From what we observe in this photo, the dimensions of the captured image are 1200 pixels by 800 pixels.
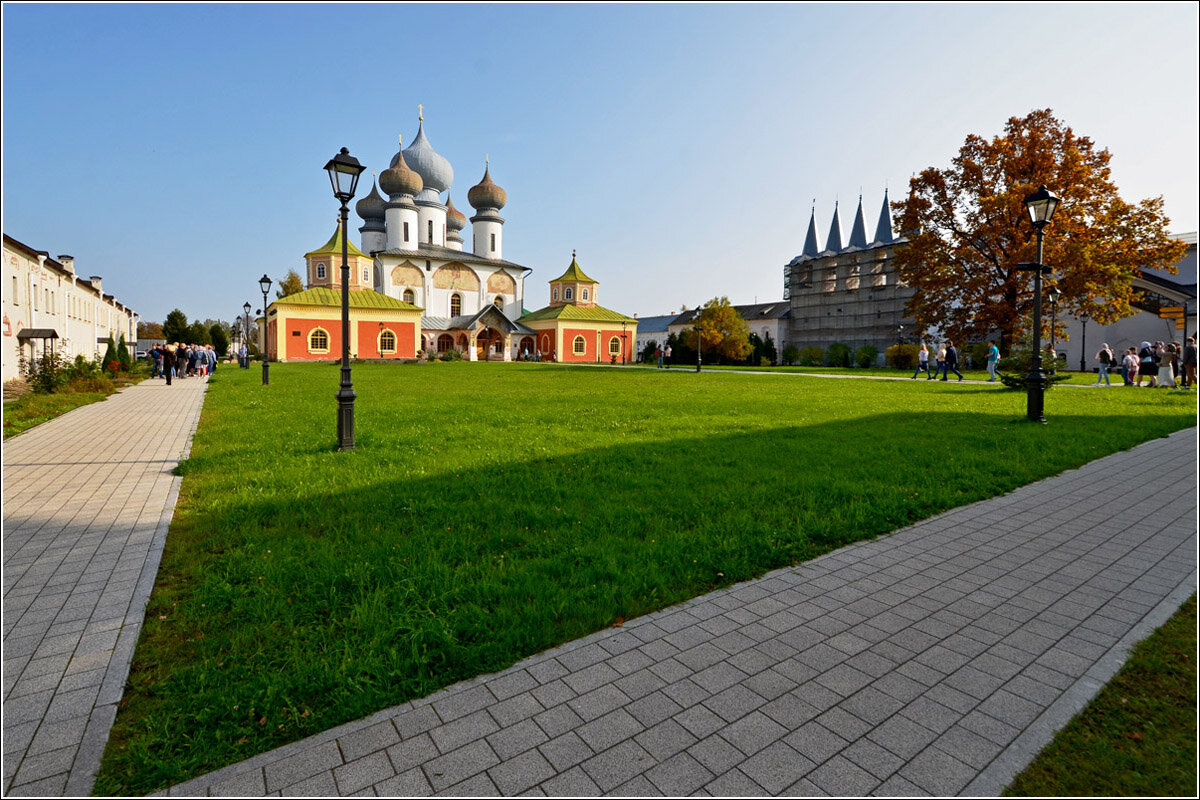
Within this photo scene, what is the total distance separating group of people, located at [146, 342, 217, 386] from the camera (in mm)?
25116

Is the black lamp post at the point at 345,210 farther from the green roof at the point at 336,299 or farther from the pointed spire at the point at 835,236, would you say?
the pointed spire at the point at 835,236

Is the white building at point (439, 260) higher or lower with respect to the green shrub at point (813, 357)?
higher

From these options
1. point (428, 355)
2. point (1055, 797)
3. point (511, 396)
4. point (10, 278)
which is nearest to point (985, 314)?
point (511, 396)

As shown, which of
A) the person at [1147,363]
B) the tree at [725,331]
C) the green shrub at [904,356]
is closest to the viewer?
the person at [1147,363]

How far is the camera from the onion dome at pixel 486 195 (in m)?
68.4

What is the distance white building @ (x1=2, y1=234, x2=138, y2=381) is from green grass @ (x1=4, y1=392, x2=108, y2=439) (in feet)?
29.2

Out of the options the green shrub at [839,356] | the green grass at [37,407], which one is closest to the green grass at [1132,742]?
the green grass at [37,407]

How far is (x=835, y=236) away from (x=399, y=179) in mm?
52268

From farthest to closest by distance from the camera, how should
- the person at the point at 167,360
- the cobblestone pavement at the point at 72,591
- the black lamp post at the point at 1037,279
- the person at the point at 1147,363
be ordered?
the person at the point at 1147,363 → the person at the point at 167,360 → the black lamp post at the point at 1037,279 → the cobblestone pavement at the point at 72,591

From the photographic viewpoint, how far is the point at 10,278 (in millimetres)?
24219

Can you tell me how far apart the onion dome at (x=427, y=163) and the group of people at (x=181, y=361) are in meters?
38.3

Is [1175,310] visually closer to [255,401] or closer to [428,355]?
[255,401]

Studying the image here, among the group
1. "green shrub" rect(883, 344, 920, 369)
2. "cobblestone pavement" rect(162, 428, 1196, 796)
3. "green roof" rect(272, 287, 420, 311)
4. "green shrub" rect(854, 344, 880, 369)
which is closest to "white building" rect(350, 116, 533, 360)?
"green roof" rect(272, 287, 420, 311)

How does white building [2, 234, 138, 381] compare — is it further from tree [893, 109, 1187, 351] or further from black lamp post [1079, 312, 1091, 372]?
black lamp post [1079, 312, 1091, 372]
